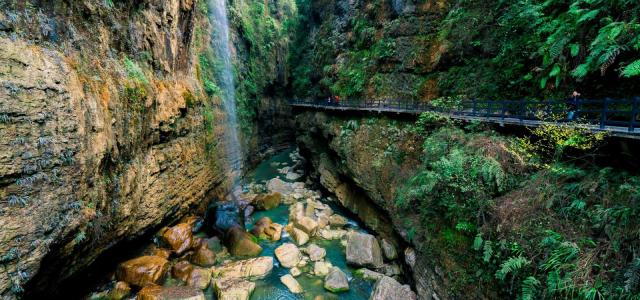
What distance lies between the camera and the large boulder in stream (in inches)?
518

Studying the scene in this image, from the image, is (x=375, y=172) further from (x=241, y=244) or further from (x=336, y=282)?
(x=241, y=244)

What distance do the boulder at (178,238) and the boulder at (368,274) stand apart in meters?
7.30

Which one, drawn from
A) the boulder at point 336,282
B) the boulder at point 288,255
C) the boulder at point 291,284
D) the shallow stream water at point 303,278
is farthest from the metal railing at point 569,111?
the boulder at point 291,284

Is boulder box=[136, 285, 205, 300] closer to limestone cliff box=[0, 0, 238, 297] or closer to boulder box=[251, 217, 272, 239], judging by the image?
limestone cliff box=[0, 0, 238, 297]

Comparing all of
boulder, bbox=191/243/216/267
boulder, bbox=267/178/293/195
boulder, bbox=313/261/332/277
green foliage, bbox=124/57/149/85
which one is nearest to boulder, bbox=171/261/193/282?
boulder, bbox=191/243/216/267

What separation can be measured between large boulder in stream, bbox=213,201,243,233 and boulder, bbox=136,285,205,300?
4229 millimetres

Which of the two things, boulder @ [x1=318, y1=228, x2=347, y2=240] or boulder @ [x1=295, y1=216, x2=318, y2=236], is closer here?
boulder @ [x1=318, y1=228, x2=347, y2=240]

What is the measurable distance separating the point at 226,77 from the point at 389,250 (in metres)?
17.6

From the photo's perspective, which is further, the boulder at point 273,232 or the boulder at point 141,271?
the boulder at point 273,232

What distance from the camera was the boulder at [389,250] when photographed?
1106 centimetres

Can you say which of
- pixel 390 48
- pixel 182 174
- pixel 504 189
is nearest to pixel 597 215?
pixel 504 189

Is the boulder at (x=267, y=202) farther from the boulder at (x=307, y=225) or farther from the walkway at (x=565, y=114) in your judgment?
the walkway at (x=565, y=114)

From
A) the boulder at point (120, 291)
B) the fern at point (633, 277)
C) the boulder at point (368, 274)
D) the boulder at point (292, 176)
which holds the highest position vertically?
the fern at point (633, 277)

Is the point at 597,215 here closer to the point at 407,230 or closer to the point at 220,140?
the point at 407,230
